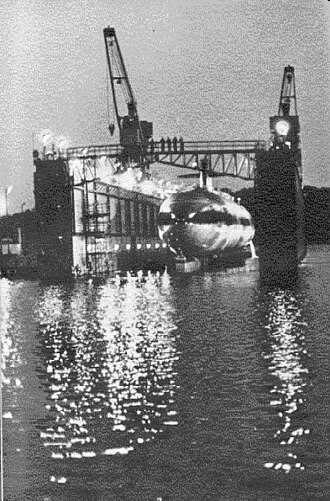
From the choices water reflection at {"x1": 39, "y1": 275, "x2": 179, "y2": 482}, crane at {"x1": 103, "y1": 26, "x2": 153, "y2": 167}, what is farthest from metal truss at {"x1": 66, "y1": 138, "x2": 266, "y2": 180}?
water reflection at {"x1": 39, "y1": 275, "x2": 179, "y2": 482}

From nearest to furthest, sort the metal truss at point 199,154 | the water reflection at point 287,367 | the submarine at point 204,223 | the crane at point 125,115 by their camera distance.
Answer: the water reflection at point 287,367 < the crane at point 125,115 < the metal truss at point 199,154 < the submarine at point 204,223

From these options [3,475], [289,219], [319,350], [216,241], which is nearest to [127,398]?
[3,475]

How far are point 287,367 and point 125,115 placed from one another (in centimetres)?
166

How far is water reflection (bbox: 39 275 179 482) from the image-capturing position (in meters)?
3.46

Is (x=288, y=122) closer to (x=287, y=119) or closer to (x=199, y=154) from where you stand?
(x=287, y=119)

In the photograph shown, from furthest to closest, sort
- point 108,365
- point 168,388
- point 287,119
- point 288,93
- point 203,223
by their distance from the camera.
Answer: point 203,223 → point 108,365 → point 287,119 → point 288,93 → point 168,388

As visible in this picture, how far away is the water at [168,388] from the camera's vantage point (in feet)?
9.73

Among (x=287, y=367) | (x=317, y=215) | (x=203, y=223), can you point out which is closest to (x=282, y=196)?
(x=317, y=215)

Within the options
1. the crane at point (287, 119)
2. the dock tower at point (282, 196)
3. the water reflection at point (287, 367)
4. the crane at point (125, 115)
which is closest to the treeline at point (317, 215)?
the dock tower at point (282, 196)

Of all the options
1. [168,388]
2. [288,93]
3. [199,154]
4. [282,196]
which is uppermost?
[288,93]

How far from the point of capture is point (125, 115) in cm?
441

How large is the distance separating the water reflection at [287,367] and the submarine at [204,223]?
0.49 metres

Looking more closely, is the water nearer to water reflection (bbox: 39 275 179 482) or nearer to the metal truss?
water reflection (bbox: 39 275 179 482)

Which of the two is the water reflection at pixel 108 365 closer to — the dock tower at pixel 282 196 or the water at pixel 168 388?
the water at pixel 168 388
